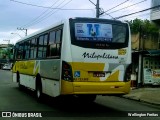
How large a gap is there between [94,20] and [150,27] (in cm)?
4708

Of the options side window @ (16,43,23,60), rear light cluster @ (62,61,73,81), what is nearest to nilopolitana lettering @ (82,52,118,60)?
rear light cluster @ (62,61,73,81)

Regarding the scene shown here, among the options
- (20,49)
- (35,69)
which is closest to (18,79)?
(20,49)

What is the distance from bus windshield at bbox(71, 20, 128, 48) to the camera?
45.4ft

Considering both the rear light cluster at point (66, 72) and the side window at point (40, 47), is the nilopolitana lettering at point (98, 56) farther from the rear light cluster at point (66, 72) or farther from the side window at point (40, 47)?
the side window at point (40, 47)

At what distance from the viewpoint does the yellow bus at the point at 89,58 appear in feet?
44.5

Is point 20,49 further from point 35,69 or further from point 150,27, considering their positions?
point 150,27

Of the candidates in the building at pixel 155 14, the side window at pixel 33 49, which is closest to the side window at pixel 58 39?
the side window at pixel 33 49

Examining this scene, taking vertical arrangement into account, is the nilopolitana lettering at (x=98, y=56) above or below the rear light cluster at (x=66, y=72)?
above

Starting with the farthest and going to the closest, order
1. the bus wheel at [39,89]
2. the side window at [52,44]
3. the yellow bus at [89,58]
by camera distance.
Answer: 1. the bus wheel at [39,89]
2. the side window at [52,44]
3. the yellow bus at [89,58]

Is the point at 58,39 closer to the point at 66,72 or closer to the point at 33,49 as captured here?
the point at 66,72

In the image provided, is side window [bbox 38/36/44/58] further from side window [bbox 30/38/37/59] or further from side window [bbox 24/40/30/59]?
side window [bbox 24/40/30/59]

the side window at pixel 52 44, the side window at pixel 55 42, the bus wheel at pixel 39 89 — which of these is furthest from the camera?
the bus wheel at pixel 39 89

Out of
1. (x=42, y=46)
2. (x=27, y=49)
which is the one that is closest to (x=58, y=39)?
(x=42, y=46)

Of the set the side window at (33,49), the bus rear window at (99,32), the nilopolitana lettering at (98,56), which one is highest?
the bus rear window at (99,32)
